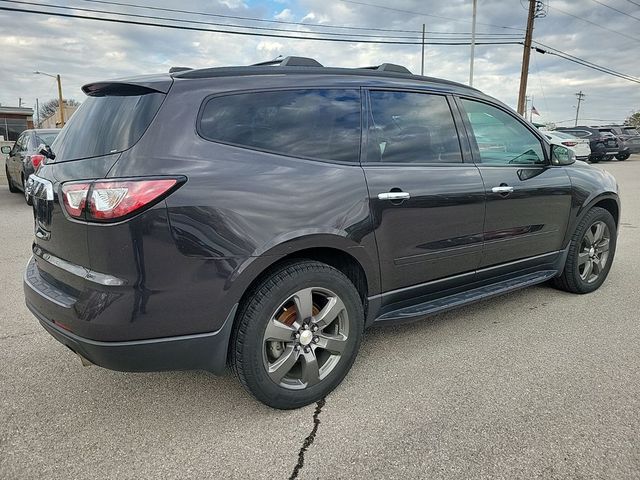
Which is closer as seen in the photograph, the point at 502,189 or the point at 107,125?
the point at 107,125

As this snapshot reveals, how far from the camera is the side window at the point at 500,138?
3.60 meters

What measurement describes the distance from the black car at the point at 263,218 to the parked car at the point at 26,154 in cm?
715

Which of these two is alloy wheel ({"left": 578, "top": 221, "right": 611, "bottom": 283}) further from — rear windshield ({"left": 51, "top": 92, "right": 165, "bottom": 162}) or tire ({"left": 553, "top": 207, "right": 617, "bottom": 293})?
rear windshield ({"left": 51, "top": 92, "right": 165, "bottom": 162})

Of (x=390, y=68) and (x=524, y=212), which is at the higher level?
(x=390, y=68)

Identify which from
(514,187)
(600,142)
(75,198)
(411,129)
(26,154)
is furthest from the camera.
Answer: (600,142)

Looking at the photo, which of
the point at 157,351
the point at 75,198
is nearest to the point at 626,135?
the point at 157,351

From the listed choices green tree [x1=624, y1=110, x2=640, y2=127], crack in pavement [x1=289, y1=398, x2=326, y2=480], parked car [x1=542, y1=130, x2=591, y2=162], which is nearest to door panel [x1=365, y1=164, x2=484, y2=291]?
crack in pavement [x1=289, y1=398, x2=326, y2=480]

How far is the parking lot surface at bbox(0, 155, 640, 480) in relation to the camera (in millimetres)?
2256

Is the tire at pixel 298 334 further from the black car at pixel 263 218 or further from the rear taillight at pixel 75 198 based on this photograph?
the rear taillight at pixel 75 198

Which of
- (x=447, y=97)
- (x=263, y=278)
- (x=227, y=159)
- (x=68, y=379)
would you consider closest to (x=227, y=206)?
(x=227, y=159)

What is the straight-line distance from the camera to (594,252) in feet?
14.9

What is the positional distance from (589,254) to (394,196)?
259cm

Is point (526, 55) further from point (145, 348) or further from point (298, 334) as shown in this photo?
point (145, 348)

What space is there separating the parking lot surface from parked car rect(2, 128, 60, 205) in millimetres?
6180
